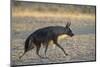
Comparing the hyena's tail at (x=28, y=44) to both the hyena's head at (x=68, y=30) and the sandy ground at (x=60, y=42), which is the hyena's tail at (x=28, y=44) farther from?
the hyena's head at (x=68, y=30)

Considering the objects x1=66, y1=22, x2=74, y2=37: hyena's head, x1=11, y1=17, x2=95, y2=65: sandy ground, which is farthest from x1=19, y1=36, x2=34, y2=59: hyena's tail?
x1=66, y1=22, x2=74, y2=37: hyena's head

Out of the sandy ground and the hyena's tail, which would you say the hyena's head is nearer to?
the sandy ground

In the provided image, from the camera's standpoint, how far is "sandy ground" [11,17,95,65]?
2.40 metres

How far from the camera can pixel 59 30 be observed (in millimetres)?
2611

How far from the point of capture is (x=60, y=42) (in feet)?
8.54

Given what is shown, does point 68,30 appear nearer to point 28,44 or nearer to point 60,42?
point 60,42

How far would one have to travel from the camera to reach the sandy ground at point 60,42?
7.89 feet

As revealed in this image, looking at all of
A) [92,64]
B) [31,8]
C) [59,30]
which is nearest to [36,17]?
[31,8]

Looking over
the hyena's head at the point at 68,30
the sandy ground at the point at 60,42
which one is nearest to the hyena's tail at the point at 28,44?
the sandy ground at the point at 60,42

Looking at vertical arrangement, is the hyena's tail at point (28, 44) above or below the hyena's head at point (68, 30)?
below

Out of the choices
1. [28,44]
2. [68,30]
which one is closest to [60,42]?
[68,30]

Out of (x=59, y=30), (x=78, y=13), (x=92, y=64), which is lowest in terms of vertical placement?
(x=92, y=64)

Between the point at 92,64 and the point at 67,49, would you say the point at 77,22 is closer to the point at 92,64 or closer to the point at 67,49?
the point at 67,49

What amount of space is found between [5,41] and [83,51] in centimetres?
102
